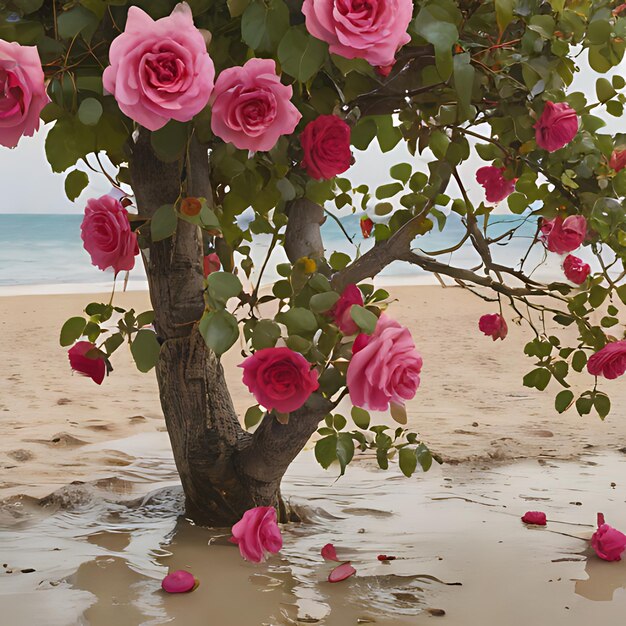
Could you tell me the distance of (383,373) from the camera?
1441 millimetres

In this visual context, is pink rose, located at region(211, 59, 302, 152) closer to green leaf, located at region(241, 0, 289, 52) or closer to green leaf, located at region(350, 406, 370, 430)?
green leaf, located at region(241, 0, 289, 52)

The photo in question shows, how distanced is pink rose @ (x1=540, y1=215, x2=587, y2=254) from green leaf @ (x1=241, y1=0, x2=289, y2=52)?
1.10m

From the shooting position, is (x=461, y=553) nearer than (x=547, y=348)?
Yes

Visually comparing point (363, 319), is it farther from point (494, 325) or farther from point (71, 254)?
point (71, 254)

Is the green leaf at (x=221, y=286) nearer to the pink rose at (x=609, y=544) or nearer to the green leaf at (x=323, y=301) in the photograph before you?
the green leaf at (x=323, y=301)

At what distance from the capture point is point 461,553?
79.9 inches

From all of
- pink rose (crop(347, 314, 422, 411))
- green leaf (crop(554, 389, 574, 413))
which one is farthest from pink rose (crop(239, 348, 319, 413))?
green leaf (crop(554, 389, 574, 413))

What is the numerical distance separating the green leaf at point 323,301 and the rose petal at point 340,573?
0.60 meters

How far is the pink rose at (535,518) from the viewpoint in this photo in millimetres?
2266

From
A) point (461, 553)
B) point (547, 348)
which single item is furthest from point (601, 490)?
point (461, 553)

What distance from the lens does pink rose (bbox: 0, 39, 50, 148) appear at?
121cm

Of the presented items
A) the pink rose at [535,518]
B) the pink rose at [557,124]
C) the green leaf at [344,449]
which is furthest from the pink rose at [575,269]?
the green leaf at [344,449]

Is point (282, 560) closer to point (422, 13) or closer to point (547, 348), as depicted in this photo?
point (547, 348)

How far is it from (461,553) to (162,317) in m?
0.89
